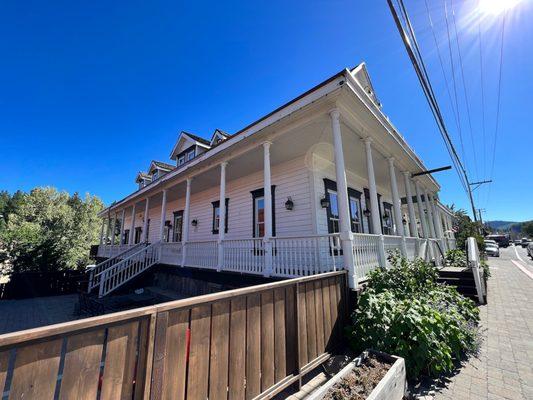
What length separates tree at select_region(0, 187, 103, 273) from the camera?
1192 centimetres

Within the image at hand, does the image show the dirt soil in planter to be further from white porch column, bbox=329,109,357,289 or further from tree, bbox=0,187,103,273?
tree, bbox=0,187,103,273

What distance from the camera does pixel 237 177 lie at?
9.92 m

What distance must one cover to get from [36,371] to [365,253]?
17.4 ft

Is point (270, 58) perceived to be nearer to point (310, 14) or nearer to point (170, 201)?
point (310, 14)

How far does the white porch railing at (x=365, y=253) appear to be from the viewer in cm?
494

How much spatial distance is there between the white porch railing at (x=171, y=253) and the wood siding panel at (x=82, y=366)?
26.6 feet

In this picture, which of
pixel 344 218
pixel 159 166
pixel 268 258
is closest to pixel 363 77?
pixel 344 218

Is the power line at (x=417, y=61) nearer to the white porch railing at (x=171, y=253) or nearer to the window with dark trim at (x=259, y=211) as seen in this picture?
the window with dark trim at (x=259, y=211)

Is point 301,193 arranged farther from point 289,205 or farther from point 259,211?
point 259,211

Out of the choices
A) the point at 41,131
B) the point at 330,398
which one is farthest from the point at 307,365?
the point at 41,131

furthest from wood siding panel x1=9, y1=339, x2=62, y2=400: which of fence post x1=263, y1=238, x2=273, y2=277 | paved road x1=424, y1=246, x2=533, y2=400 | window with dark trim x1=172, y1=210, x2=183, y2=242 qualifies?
window with dark trim x1=172, y1=210, x2=183, y2=242

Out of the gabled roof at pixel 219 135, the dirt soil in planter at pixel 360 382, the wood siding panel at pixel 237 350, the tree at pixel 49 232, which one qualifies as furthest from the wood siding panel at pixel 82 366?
the tree at pixel 49 232

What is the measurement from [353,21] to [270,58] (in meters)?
3.28

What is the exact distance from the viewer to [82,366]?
143cm
